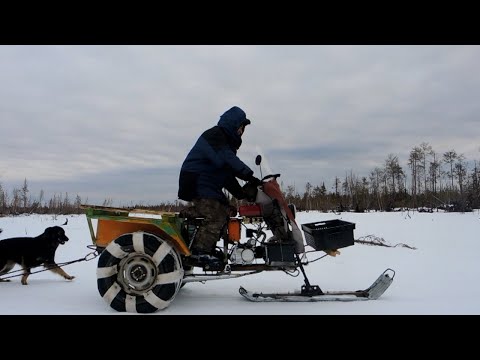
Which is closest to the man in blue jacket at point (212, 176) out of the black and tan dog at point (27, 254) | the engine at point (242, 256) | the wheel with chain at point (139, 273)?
the engine at point (242, 256)

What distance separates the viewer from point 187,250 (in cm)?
435

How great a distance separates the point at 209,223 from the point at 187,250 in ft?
1.34

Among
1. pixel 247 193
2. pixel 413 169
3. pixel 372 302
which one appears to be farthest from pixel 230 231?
pixel 413 169

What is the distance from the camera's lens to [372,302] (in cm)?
432

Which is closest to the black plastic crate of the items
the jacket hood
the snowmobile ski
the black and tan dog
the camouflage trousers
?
the snowmobile ski

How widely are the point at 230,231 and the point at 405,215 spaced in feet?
28.2

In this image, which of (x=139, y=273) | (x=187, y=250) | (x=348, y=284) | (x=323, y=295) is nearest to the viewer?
(x=139, y=273)

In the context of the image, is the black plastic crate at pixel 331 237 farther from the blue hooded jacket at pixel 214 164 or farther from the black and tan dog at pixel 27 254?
the black and tan dog at pixel 27 254

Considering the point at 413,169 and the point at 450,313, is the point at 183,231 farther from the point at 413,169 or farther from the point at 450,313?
the point at 413,169

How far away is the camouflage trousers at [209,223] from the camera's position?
4.52m

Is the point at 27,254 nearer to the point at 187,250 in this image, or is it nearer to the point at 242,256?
the point at 187,250

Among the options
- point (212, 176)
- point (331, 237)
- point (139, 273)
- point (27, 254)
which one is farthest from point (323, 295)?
point (27, 254)

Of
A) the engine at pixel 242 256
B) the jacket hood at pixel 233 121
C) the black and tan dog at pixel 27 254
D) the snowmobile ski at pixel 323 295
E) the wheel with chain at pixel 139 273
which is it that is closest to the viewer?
the wheel with chain at pixel 139 273
